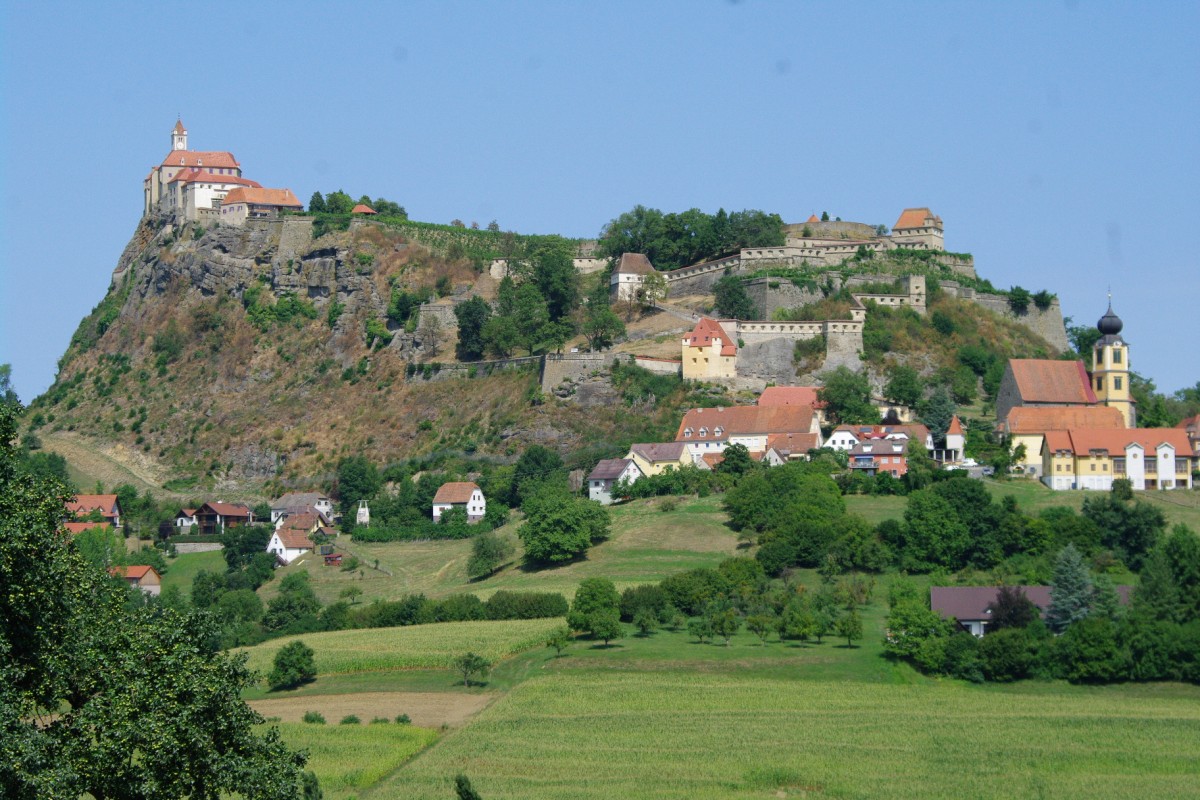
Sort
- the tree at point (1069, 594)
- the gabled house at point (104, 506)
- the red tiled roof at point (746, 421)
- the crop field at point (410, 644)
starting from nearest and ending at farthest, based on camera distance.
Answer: the tree at point (1069, 594), the crop field at point (410, 644), the red tiled roof at point (746, 421), the gabled house at point (104, 506)

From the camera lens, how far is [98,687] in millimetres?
25000

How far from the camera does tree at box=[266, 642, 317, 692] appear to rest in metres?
55.3

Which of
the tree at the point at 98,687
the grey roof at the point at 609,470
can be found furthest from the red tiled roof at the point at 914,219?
the tree at the point at 98,687

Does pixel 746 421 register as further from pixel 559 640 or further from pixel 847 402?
pixel 559 640

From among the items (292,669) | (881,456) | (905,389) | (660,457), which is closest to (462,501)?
(660,457)


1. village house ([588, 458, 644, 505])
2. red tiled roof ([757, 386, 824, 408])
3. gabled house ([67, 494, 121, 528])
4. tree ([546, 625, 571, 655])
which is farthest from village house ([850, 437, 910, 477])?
gabled house ([67, 494, 121, 528])

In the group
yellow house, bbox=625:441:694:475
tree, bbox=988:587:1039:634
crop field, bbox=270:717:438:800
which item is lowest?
crop field, bbox=270:717:438:800

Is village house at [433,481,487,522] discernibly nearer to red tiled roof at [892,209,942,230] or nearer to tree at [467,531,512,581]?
tree at [467,531,512,581]

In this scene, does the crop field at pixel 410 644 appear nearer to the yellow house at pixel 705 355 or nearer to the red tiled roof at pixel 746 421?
the red tiled roof at pixel 746 421

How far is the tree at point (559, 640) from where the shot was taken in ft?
188

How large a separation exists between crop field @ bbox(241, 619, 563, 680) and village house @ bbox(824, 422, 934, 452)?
24.4 meters

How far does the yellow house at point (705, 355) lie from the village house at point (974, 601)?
33905 millimetres

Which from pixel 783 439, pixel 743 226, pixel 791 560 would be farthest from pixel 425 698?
pixel 743 226

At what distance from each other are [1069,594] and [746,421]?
29.6 m
